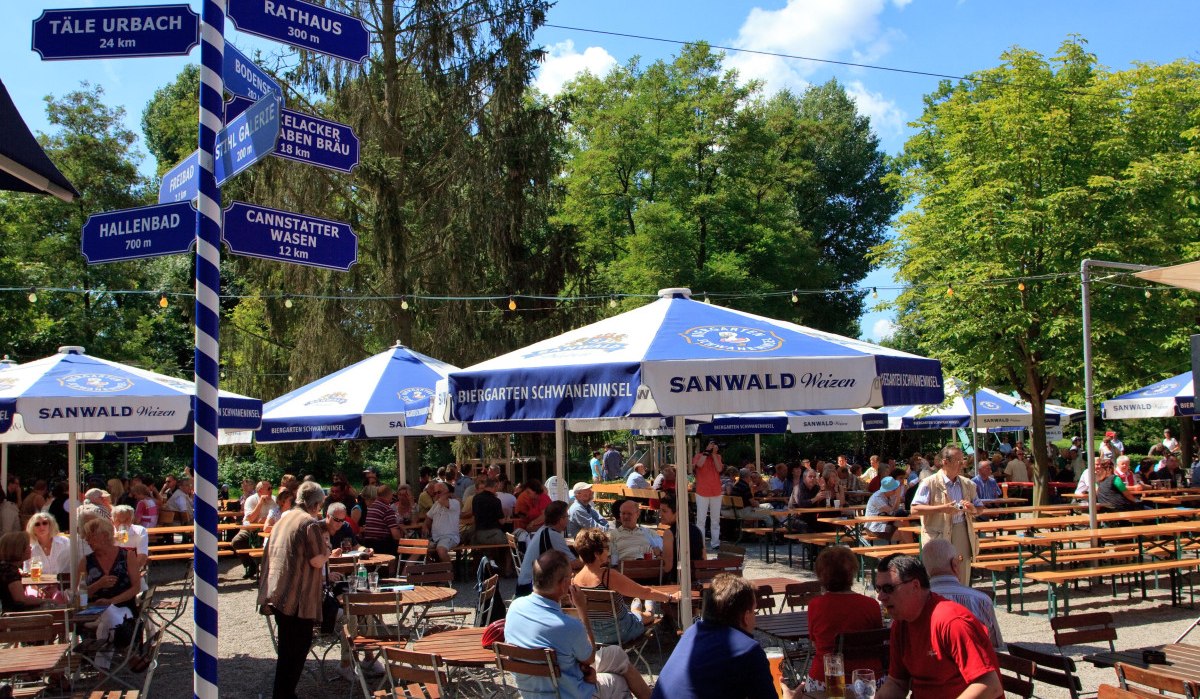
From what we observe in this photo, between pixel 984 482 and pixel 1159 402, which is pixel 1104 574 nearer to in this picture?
pixel 984 482

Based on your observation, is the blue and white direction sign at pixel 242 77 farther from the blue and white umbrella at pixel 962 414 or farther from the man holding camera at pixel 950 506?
the blue and white umbrella at pixel 962 414

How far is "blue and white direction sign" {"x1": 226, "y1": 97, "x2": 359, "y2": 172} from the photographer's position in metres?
4.59

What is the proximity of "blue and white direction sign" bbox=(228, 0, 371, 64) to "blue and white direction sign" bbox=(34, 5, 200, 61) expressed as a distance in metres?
0.22

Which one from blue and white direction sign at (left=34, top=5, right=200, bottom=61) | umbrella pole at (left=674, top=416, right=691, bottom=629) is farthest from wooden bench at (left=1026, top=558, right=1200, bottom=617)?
blue and white direction sign at (left=34, top=5, right=200, bottom=61)

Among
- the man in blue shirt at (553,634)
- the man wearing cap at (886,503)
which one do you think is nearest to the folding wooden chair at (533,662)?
the man in blue shirt at (553,634)

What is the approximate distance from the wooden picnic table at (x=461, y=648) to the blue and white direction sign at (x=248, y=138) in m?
2.98

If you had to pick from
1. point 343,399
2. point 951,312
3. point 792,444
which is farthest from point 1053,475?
point 343,399

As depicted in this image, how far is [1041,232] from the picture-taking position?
18.1 m

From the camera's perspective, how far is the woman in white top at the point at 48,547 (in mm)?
9539

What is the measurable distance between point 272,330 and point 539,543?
17.4 m

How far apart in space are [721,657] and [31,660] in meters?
4.22

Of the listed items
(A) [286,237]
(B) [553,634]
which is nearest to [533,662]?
(B) [553,634]

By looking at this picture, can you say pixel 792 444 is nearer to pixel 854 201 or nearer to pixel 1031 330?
pixel 854 201

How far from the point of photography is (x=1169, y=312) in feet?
62.3
